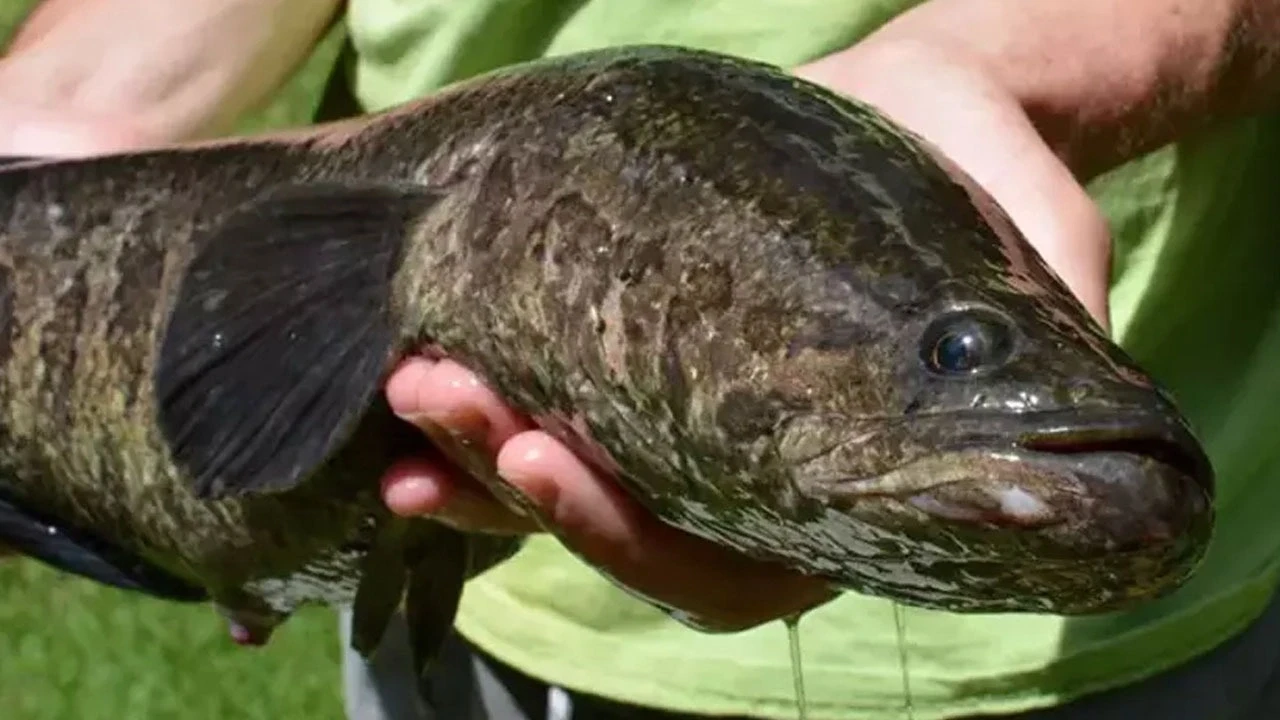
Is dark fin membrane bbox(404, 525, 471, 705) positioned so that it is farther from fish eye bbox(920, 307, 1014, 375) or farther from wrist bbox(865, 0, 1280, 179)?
fish eye bbox(920, 307, 1014, 375)

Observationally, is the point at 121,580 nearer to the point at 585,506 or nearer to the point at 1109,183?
the point at 585,506

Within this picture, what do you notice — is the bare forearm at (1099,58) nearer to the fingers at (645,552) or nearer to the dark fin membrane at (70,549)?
the fingers at (645,552)

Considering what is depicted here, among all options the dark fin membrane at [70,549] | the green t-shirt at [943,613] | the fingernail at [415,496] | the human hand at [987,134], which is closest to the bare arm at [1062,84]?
the human hand at [987,134]

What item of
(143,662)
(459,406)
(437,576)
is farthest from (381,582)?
(143,662)

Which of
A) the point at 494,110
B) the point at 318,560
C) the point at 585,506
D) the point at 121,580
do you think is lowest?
the point at 121,580

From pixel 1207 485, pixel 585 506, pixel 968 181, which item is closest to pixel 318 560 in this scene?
pixel 585 506
